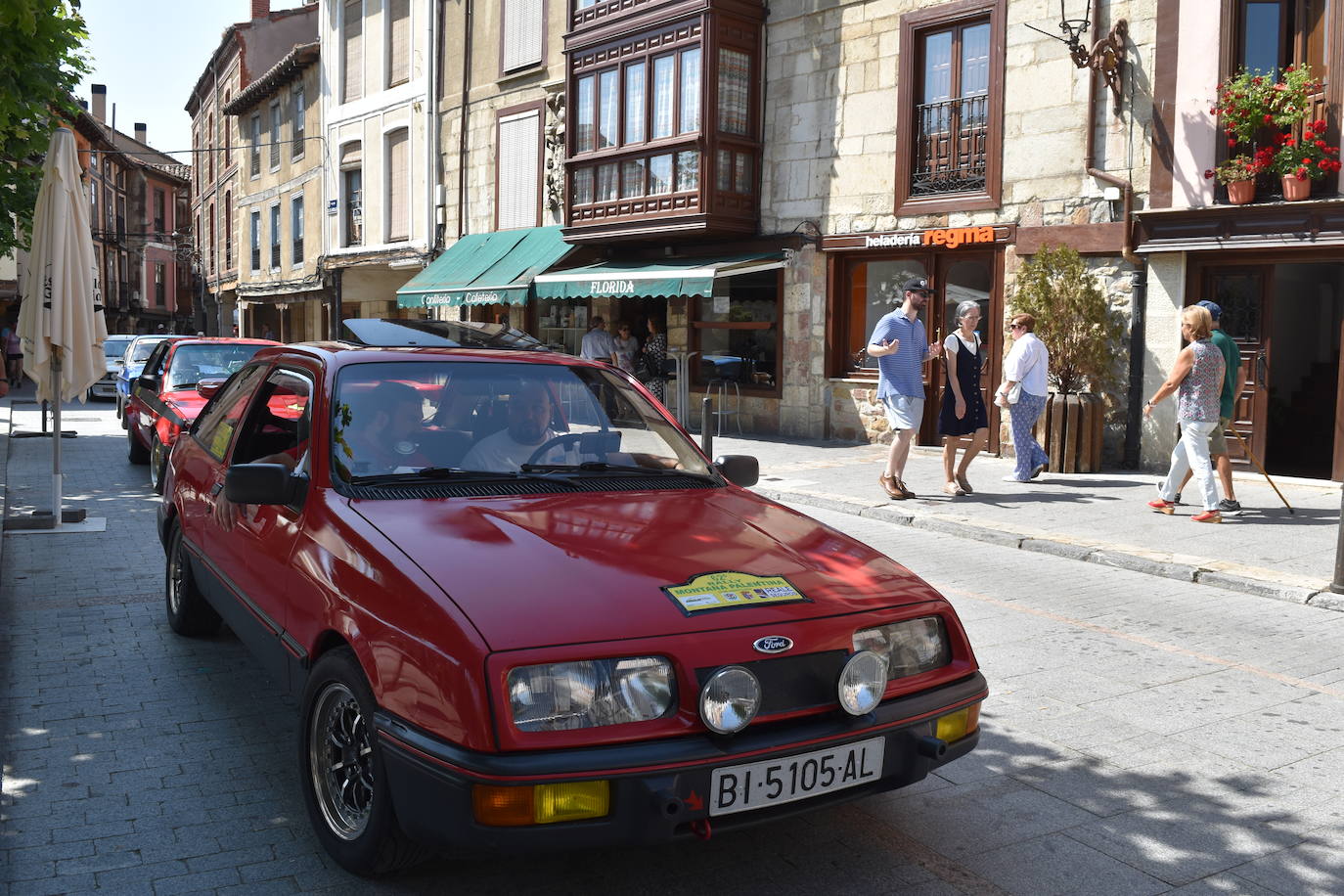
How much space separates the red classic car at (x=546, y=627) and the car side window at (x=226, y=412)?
0.69 meters

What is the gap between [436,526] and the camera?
3.47 m

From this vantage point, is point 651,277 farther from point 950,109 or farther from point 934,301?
point 950,109

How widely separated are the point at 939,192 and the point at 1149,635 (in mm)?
9971

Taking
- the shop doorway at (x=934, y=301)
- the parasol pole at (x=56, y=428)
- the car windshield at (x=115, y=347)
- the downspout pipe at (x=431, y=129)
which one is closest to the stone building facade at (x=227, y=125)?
the car windshield at (x=115, y=347)

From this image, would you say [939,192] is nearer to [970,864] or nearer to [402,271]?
[970,864]

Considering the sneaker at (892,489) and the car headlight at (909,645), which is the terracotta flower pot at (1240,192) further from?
the car headlight at (909,645)

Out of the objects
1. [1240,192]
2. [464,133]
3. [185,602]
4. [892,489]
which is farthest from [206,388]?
[464,133]

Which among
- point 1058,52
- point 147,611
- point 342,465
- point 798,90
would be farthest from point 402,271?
point 342,465

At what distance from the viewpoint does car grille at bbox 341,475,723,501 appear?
3.78 metres

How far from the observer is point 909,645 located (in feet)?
11.0

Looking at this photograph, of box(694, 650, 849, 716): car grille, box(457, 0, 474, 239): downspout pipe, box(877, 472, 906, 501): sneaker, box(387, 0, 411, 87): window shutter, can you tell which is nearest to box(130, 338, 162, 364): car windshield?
box(457, 0, 474, 239): downspout pipe

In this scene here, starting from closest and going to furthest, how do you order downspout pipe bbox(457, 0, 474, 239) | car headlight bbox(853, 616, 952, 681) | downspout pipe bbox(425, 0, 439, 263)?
car headlight bbox(853, 616, 952, 681) < downspout pipe bbox(457, 0, 474, 239) < downspout pipe bbox(425, 0, 439, 263)

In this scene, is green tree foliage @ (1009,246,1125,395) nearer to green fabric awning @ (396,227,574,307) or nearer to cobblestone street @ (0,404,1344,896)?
cobblestone street @ (0,404,1344,896)

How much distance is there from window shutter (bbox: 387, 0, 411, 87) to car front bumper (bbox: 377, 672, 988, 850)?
87.4 ft
